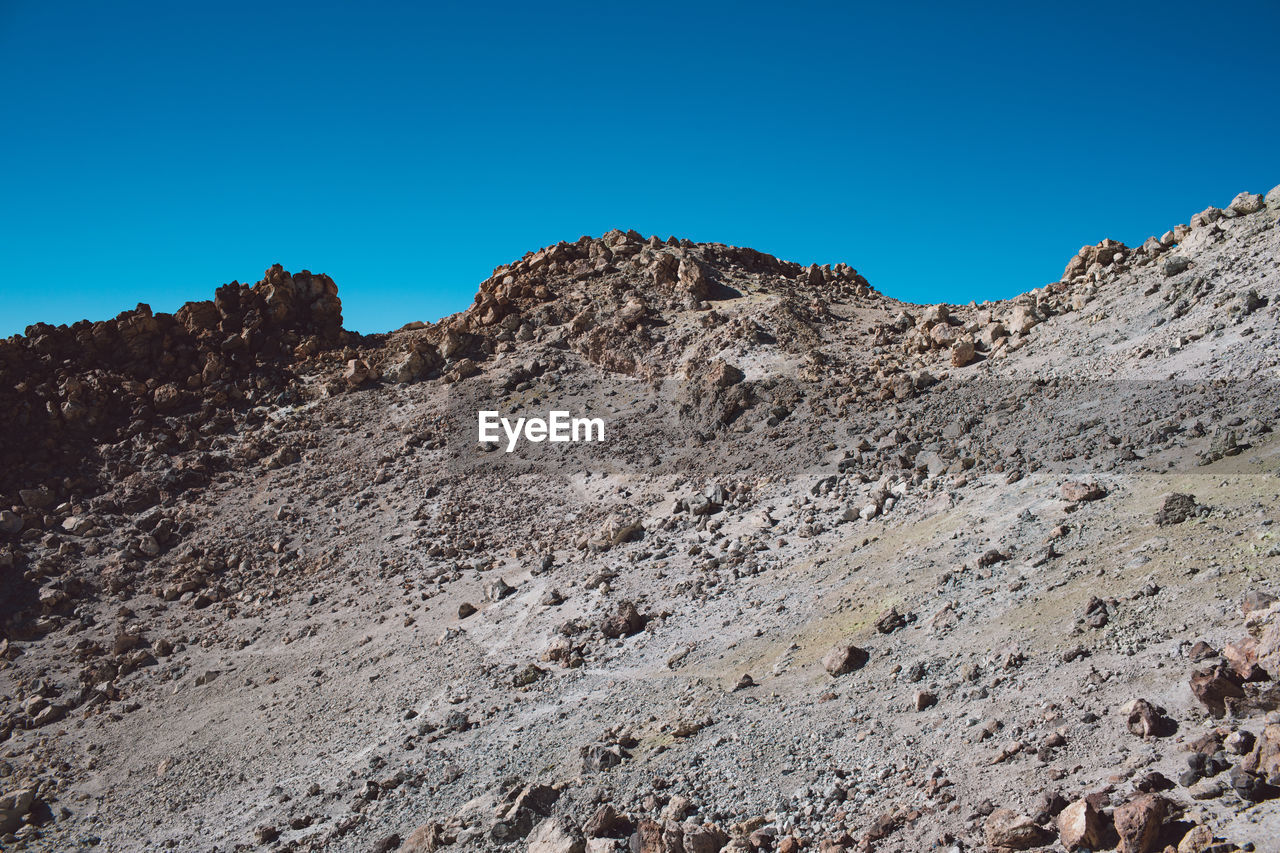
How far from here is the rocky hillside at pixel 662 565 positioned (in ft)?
27.4

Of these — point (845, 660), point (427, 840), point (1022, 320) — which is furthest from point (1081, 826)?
point (1022, 320)

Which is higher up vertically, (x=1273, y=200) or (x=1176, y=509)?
(x=1273, y=200)

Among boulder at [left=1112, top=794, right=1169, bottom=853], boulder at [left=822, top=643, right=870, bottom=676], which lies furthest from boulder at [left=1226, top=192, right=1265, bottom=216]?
boulder at [left=1112, top=794, right=1169, bottom=853]

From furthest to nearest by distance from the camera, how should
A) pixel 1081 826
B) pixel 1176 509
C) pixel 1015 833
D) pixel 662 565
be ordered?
pixel 662 565 < pixel 1176 509 < pixel 1015 833 < pixel 1081 826

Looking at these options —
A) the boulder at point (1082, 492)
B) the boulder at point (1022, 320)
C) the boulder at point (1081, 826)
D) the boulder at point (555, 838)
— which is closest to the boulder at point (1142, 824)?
the boulder at point (1081, 826)

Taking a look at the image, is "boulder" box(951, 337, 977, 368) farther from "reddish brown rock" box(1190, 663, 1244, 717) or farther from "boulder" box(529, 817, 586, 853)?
"boulder" box(529, 817, 586, 853)

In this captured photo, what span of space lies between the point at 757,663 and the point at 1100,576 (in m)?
4.71

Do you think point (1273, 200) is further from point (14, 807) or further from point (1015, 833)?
point (14, 807)

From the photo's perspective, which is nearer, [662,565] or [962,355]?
[662,565]

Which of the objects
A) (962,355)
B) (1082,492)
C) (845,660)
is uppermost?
(962,355)

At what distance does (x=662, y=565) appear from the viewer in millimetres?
17375

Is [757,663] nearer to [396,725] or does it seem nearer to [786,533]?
[786,533]

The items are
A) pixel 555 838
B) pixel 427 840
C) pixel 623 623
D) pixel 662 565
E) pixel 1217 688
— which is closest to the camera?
pixel 1217 688

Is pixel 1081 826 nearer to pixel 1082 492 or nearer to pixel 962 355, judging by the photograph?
pixel 1082 492
